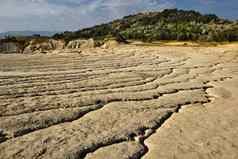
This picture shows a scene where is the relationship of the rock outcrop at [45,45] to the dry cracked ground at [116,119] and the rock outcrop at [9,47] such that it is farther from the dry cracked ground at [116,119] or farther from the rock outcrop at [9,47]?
the dry cracked ground at [116,119]

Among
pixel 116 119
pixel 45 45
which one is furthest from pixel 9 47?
pixel 116 119

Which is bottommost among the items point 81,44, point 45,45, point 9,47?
point 9,47

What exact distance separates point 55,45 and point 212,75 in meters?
14.7

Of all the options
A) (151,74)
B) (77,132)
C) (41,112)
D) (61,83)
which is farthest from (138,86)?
(77,132)

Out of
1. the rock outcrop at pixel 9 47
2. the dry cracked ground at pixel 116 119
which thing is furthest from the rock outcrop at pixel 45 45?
the dry cracked ground at pixel 116 119

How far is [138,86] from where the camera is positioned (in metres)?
5.67

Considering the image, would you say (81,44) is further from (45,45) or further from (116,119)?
(116,119)

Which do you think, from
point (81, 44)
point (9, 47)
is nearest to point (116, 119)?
point (81, 44)

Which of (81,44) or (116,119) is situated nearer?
(116,119)

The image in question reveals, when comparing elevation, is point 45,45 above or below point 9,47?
above

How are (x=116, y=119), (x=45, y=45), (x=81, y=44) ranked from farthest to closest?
(x=45, y=45) < (x=81, y=44) < (x=116, y=119)

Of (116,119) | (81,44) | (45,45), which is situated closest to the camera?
(116,119)

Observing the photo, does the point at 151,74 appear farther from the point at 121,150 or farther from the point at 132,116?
the point at 121,150

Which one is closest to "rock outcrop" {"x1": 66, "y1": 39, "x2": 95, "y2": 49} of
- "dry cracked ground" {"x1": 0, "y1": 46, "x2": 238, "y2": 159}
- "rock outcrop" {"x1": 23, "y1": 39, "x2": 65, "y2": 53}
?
"rock outcrop" {"x1": 23, "y1": 39, "x2": 65, "y2": 53}
